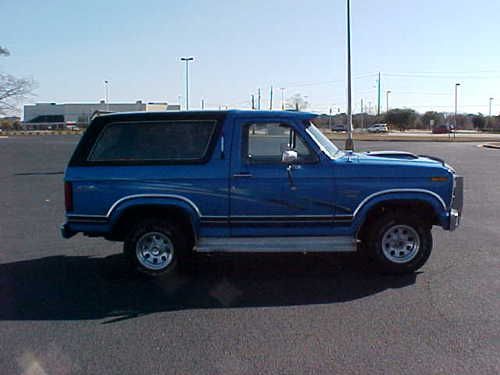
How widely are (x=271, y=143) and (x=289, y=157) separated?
0.56 meters

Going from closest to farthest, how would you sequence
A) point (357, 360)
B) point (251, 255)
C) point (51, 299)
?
point (357, 360) → point (51, 299) → point (251, 255)

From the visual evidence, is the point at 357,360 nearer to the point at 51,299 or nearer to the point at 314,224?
the point at 314,224

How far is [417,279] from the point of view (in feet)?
22.6

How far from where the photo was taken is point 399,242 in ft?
23.2

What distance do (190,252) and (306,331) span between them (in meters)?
2.38

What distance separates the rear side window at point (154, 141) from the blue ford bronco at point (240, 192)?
13mm

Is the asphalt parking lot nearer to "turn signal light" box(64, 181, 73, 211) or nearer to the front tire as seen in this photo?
the front tire

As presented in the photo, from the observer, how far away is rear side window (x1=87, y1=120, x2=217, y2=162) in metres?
6.94

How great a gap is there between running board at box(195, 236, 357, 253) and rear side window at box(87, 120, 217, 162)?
1.09m

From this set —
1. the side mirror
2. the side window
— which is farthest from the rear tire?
the side mirror

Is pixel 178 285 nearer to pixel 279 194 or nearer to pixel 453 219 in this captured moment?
pixel 279 194

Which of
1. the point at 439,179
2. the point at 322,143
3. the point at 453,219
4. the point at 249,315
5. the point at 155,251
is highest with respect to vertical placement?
the point at 322,143

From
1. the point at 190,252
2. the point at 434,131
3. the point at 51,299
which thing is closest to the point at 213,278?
the point at 190,252

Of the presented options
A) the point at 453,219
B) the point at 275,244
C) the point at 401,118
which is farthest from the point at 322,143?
the point at 401,118
